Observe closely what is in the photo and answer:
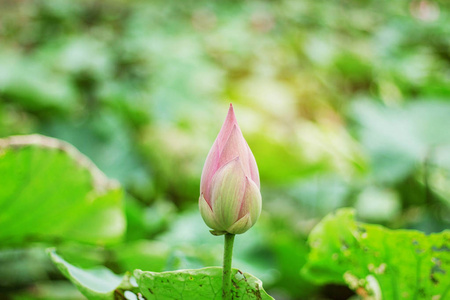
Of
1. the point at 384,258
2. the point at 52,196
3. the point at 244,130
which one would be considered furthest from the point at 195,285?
the point at 244,130

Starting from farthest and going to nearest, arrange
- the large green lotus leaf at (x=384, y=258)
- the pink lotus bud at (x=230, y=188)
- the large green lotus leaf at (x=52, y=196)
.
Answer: the large green lotus leaf at (x=52, y=196) < the large green lotus leaf at (x=384, y=258) < the pink lotus bud at (x=230, y=188)

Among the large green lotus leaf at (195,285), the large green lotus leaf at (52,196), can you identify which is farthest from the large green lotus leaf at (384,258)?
the large green lotus leaf at (52,196)

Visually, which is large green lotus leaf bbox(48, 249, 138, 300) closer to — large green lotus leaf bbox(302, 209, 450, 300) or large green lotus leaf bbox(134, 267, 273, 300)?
large green lotus leaf bbox(134, 267, 273, 300)

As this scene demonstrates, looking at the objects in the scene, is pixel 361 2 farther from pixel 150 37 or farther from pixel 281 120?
pixel 281 120

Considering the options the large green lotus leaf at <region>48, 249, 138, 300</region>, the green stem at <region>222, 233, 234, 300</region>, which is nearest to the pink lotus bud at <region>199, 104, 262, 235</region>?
the green stem at <region>222, 233, 234, 300</region>

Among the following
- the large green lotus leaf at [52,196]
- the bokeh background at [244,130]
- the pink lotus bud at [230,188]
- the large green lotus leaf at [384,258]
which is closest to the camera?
the pink lotus bud at [230,188]

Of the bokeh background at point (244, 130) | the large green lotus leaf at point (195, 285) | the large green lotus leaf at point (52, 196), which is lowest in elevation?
the large green lotus leaf at point (195, 285)

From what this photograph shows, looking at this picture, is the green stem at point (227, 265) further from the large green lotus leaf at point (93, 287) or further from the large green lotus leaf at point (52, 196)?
the large green lotus leaf at point (52, 196)
